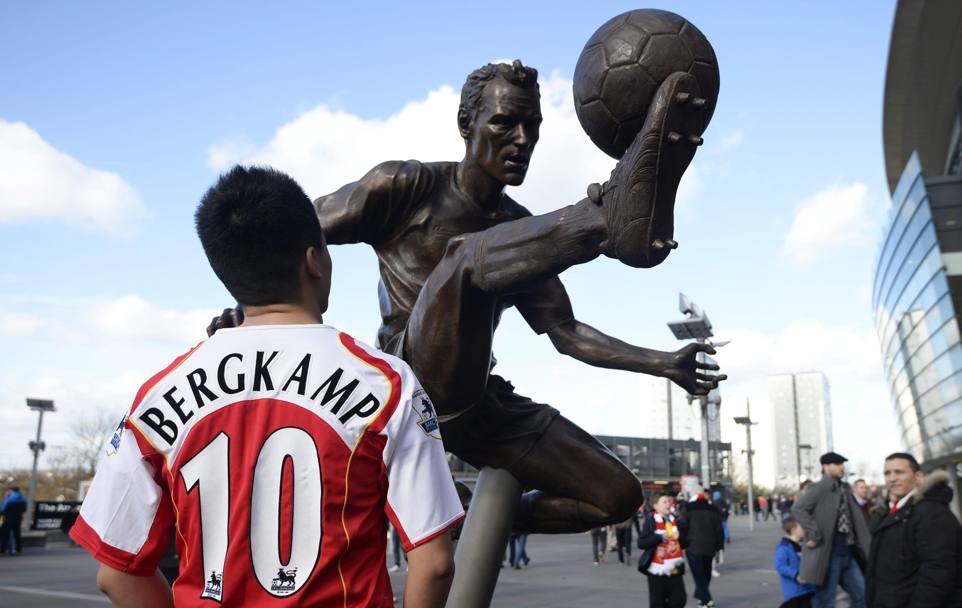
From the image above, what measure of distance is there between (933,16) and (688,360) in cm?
4491

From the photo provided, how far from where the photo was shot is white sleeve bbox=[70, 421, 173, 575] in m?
1.79

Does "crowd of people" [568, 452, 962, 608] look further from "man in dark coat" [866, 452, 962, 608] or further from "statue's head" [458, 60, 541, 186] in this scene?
"statue's head" [458, 60, 541, 186]

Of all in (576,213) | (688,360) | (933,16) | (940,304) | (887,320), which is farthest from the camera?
(887,320)

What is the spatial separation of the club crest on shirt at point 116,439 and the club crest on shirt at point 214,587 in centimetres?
36

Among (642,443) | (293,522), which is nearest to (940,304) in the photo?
(642,443)

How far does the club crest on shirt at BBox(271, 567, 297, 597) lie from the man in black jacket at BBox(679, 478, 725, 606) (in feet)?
34.8

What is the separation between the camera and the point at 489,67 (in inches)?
151

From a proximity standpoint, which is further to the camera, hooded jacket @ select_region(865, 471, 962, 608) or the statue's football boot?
hooded jacket @ select_region(865, 471, 962, 608)

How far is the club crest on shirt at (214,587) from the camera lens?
1.72 m

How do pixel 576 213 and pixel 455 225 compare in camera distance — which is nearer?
pixel 576 213

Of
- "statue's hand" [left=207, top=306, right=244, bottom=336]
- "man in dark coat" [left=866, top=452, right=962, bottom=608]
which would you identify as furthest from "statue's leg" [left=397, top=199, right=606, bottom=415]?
"man in dark coat" [left=866, top=452, right=962, bottom=608]

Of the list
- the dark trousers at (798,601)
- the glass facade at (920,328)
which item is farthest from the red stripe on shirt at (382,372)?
the glass facade at (920,328)

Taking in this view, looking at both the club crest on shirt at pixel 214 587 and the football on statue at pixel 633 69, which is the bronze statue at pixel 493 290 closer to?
the football on statue at pixel 633 69

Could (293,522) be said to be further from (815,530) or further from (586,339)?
(815,530)
